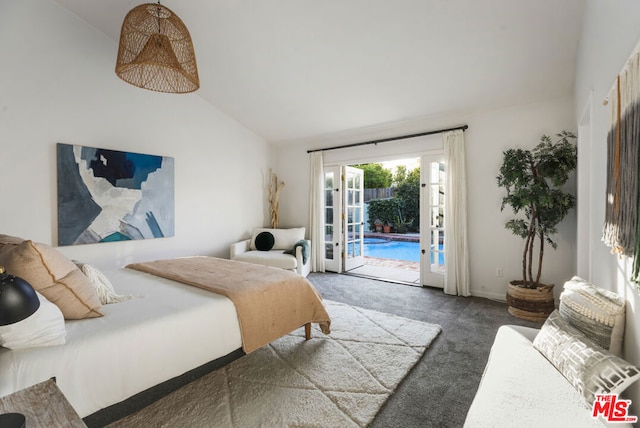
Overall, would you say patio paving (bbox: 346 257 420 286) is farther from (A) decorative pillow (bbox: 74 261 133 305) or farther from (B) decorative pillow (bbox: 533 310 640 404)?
(A) decorative pillow (bbox: 74 261 133 305)

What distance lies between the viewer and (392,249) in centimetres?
908

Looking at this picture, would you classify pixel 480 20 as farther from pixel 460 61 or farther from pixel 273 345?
pixel 273 345

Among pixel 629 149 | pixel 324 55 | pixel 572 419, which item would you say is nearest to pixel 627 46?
pixel 629 149

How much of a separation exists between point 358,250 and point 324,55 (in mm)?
3594

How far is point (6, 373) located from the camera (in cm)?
125

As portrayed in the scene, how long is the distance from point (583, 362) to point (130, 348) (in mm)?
2048

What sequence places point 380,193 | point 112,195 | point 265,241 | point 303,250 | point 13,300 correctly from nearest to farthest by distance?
point 13,300 < point 112,195 < point 303,250 < point 265,241 < point 380,193

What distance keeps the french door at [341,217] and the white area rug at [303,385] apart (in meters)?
2.60

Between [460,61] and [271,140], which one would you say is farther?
[271,140]

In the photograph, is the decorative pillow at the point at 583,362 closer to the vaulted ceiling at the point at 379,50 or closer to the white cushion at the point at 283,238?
the vaulted ceiling at the point at 379,50

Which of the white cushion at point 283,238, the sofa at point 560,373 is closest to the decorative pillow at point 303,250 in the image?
the white cushion at point 283,238

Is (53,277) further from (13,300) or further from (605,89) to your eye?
(605,89)

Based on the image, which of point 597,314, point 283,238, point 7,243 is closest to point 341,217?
point 283,238

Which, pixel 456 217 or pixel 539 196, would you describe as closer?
pixel 539 196
